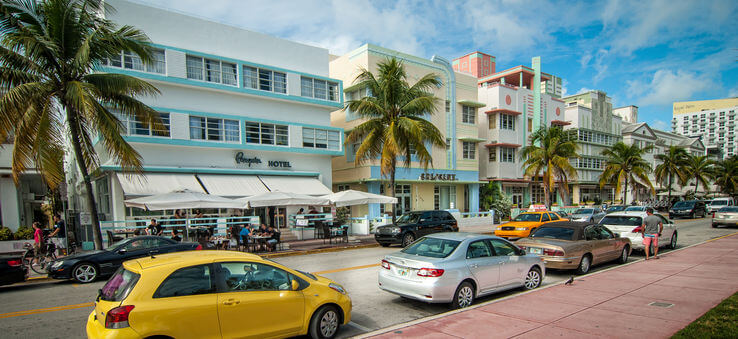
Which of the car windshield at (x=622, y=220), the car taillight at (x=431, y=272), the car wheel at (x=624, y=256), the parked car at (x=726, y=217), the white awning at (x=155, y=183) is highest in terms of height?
the white awning at (x=155, y=183)

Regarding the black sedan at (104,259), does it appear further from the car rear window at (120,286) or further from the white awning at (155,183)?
the car rear window at (120,286)

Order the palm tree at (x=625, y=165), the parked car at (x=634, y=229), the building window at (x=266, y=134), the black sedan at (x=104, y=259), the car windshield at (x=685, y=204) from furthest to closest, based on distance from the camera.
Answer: the palm tree at (x=625, y=165)
the car windshield at (x=685, y=204)
the building window at (x=266, y=134)
the parked car at (x=634, y=229)
the black sedan at (x=104, y=259)

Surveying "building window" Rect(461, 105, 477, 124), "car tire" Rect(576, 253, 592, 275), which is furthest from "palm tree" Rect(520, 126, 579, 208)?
"car tire" Rect(576, 253, 592, 275)

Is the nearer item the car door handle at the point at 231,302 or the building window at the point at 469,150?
the car door handle at the point at 231,302

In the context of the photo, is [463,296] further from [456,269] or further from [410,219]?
[410,219]

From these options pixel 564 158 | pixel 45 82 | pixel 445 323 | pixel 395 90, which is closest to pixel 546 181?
pixel 564 158

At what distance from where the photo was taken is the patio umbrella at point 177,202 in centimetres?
1465

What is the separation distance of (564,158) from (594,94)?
21781mm

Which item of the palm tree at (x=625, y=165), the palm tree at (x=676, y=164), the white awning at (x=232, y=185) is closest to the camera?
the white awning at (x=232, y=185)

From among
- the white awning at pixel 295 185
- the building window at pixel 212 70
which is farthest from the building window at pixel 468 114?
the building window at pixel 212 70

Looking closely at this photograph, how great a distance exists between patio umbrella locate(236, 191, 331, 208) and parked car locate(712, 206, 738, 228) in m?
24.4

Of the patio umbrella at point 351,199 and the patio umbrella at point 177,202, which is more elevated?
the patio umbrella at point 177,202

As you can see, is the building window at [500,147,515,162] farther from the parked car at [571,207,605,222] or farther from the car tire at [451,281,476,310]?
the car tire at [451,281,476,310]

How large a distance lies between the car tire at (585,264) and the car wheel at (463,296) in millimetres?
4608
